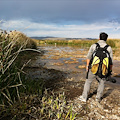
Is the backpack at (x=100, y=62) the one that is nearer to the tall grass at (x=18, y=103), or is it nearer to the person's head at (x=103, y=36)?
the person's head at (x=103, y=36)

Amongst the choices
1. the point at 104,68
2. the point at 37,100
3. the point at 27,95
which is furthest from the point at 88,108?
the point at 27,95

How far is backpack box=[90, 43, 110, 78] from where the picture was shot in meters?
3.79

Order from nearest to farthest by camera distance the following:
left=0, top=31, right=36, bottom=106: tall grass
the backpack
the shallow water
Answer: left=0, top=31, right=36, bottom=106: tall grass, the backpack, the shallow water

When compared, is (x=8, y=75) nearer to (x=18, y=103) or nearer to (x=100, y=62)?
(x=18, y=103)

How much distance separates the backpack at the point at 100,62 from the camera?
3.79m

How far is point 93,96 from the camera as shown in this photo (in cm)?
460

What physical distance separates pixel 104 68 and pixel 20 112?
8.03ft

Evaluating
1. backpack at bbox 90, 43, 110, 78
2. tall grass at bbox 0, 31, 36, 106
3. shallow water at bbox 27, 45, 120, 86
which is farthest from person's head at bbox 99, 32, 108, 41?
shallow water at bbox 27, 45, 120, 86

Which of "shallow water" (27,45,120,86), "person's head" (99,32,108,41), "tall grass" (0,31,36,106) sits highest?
"person's head" (99,32,108,41)

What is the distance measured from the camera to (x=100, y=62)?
12.5 feet

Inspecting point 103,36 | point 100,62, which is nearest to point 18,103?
point 100,62

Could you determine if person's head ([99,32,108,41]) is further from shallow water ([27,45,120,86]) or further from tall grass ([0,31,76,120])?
shallow water ([27,45,120,86])

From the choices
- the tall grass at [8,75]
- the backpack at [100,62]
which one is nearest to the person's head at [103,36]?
the backpack at [100,62]

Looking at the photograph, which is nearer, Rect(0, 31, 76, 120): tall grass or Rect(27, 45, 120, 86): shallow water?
Rect(0, 31, 76, 120): tall grass
